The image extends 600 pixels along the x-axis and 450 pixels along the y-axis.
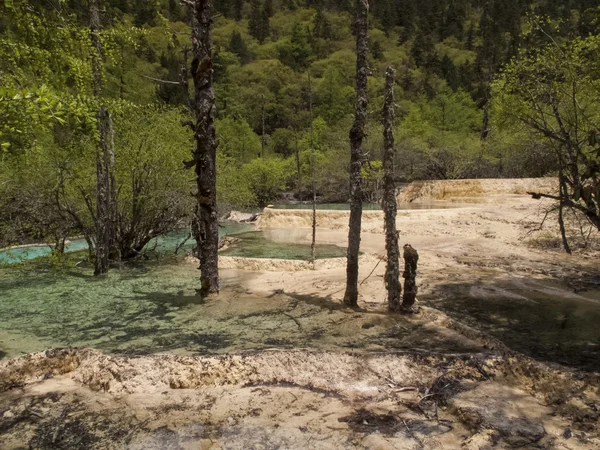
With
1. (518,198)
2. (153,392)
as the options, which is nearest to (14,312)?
(153,392)

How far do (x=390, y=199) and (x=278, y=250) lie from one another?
981cm

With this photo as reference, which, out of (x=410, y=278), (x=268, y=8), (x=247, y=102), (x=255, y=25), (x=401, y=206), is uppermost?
(x=268, y=8)

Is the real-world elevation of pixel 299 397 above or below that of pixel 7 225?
below

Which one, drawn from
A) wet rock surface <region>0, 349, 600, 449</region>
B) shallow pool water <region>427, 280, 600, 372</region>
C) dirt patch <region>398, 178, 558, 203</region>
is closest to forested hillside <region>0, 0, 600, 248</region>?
dirt patch <region>398, 178, 558, 203</region>

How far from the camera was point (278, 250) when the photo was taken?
16.8 meters

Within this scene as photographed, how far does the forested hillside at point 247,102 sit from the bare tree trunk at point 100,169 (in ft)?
1.30

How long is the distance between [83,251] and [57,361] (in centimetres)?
1112

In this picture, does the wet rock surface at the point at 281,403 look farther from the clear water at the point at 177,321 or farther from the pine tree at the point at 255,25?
the pine tree at the point at 255,25

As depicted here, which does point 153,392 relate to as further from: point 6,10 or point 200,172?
point 6,10

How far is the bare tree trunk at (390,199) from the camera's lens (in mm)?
7453

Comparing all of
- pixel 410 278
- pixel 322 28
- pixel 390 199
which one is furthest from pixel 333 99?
pixel 410 278

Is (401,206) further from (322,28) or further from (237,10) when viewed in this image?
(237,10)

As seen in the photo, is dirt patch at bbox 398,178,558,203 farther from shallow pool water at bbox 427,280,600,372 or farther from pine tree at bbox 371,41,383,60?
pine tree at bbox 371,41,383,60

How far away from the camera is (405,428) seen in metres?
4.04
